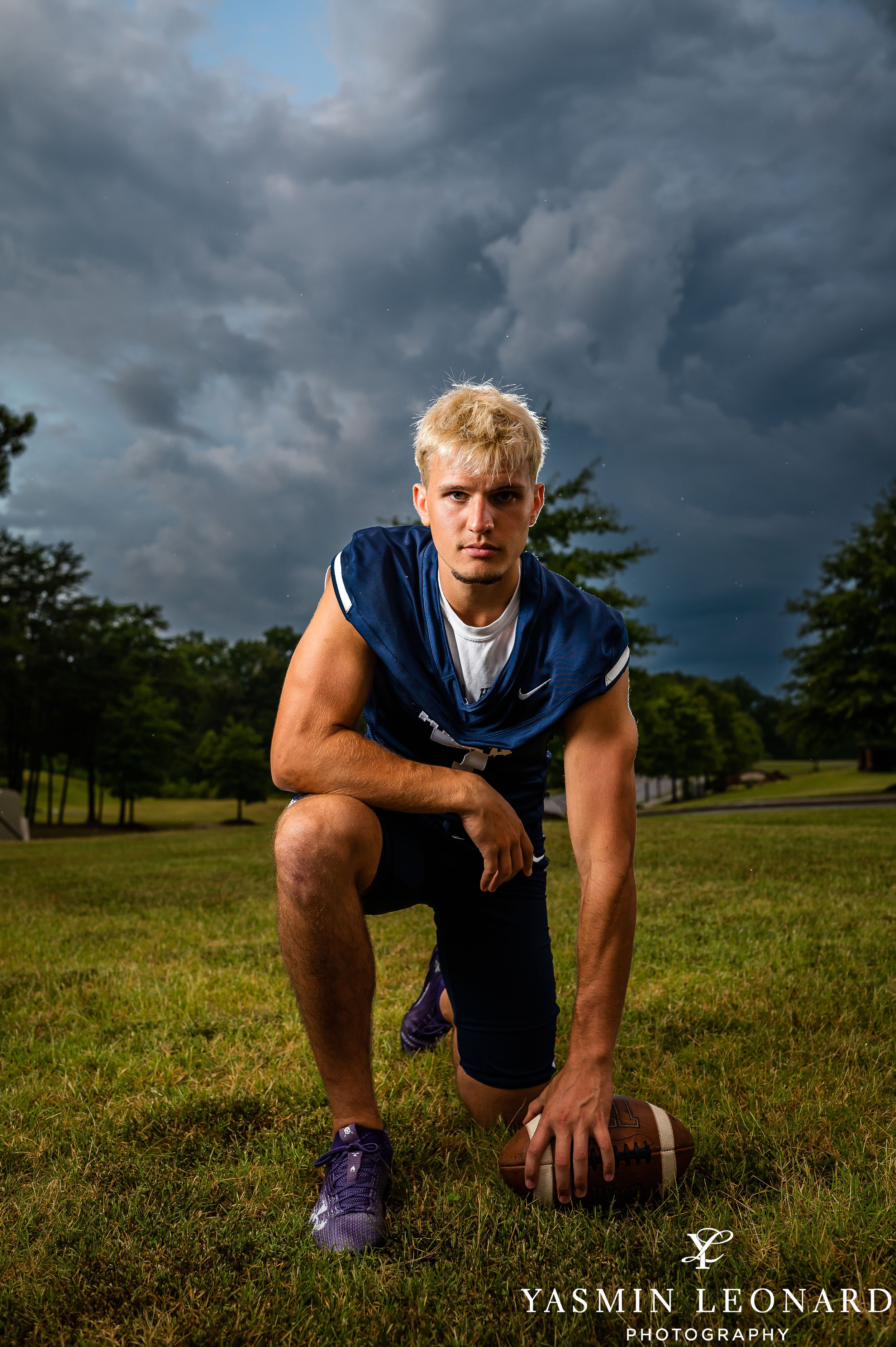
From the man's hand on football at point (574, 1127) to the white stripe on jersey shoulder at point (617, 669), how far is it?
1098mm

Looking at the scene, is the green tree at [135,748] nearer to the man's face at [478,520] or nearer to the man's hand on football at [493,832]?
the man's face at [478,520]

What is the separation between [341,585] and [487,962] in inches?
53.1

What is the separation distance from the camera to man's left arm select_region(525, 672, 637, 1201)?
2.17m

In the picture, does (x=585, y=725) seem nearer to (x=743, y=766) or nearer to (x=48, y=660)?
(x=48, y=660)

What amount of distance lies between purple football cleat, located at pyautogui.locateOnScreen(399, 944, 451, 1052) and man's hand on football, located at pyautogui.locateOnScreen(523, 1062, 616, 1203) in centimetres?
111

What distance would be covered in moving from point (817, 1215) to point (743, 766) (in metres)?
72.7

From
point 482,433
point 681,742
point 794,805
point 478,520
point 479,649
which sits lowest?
point 794,805

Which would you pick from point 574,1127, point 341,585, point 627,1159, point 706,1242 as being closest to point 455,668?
point 341,585

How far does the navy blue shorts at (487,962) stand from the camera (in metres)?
2.79

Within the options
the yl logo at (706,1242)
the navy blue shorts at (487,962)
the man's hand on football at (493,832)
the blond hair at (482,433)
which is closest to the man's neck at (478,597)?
the blond hair at (482,433)

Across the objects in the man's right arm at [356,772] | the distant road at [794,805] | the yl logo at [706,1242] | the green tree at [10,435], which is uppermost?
the green tree at [10,435]

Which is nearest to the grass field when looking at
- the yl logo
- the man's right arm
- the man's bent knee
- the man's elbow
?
the yl logo

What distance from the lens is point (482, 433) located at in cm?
269

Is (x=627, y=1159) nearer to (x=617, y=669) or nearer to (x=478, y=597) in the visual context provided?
(x=617, y=669)
